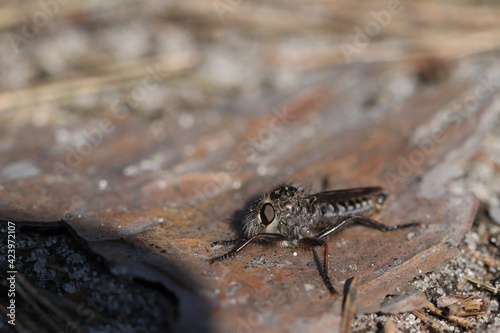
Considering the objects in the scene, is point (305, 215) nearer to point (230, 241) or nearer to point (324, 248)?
point (324, 248)

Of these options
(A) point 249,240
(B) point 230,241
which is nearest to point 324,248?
(A) point 249,240

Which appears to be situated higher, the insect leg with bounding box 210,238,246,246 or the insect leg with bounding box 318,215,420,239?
the insect leg with bounding box 318,215,420,239

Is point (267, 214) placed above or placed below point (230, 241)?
above

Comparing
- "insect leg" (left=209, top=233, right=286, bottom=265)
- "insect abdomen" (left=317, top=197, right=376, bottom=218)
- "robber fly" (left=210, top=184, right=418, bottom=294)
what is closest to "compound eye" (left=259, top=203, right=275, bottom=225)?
"robber fly" (left=210, top=184, right=418, bottom=294)

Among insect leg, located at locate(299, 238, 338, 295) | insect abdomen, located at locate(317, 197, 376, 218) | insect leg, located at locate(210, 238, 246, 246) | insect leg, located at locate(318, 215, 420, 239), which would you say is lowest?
insect leg, located at locate(299, 238, 338, 295)

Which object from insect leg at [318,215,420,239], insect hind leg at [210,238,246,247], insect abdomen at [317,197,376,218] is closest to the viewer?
insect hind leg at [210,238,246,247]

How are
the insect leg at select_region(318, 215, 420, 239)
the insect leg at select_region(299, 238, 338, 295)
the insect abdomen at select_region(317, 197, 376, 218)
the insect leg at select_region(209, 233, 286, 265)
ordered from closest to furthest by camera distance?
the insect leg at select_region(299, 238, 338, 295)
the insect leg at select_region(209, 233, 286, 265)
the insect leg at select_region(318, 215, 420, 239)
the insect abdomen at select_region(317, 197, 376, 218)

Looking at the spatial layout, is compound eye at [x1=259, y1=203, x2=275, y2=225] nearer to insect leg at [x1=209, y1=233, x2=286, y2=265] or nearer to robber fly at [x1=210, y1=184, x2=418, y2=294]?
robber fly at [x1=210, y1=184, x2=418, y2=294]

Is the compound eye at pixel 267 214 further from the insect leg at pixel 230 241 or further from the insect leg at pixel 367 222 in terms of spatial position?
the insect leg at pixel 367 222

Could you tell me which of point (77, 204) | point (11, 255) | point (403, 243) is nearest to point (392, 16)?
point (403, 243)
